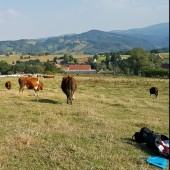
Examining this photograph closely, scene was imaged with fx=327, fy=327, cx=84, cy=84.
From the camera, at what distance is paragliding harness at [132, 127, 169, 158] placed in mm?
9297

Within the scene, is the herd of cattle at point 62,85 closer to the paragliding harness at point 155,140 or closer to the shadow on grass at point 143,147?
the shadow on grass at point 143,147

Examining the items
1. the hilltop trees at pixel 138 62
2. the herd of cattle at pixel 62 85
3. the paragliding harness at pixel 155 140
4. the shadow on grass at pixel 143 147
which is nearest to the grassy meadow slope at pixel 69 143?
the shadow on grass at pixel 143 147

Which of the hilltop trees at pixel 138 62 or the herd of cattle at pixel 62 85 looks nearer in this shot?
the herd of cattle at pixel 62 85

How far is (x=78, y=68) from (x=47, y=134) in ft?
461

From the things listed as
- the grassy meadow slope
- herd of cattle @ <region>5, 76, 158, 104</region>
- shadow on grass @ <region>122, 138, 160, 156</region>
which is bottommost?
shadow on grass @ <region>122, 138, 160, 156</region>

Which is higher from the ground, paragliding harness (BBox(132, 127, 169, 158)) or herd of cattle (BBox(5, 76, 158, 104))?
herd of cattle (BBox(5, 76, 158, 104))

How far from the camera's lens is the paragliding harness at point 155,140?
9297mm

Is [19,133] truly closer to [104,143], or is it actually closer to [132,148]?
[104,143]

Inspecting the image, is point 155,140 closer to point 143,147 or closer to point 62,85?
point 143,147

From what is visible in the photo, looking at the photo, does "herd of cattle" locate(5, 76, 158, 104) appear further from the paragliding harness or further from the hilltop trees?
the hilltop trees

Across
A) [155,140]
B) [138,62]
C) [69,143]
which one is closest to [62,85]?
[69,143]

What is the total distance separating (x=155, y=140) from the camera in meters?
9.66

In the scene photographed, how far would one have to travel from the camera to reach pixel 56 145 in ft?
31.3

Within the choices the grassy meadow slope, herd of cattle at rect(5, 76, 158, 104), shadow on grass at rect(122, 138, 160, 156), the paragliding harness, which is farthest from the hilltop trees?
the paragliding harness
